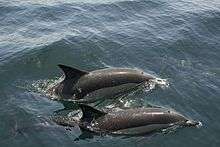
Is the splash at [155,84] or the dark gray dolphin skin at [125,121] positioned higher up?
the dark gray dolphin skin at [125,121]

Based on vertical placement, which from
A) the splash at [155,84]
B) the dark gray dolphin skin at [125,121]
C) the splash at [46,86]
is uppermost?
the dark gray dolphin skin at [125,121]

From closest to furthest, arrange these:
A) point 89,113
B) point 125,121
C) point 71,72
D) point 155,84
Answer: point 125,121 → point 89,113 → point 71,72 → point 155,84

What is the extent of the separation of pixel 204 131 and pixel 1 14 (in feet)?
76.3

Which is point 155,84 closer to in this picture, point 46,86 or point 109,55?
point 109,55

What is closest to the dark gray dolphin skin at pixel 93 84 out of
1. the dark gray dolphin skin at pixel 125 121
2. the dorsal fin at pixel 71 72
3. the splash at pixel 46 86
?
the dorsal fin at pixel 71 72

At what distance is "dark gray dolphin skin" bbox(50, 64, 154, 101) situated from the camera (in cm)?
2173

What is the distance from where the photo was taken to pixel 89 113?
18438 mm

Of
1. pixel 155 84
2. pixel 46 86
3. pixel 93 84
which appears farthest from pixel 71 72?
pixel 155 84

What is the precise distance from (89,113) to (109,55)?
9766 millimetres

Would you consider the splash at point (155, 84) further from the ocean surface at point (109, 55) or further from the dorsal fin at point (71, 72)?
the dorsal fin at point (71, 72)

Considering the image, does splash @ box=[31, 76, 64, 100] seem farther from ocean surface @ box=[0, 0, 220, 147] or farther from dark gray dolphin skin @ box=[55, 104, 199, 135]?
dark gray dolphin skin @ box=[55, 104, 199, 135]

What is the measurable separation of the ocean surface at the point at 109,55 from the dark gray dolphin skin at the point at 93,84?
753mm

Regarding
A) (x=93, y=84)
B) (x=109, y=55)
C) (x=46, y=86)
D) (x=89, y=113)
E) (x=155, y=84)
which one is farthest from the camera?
(x=109, y=55)

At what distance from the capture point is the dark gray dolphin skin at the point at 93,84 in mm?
21734
